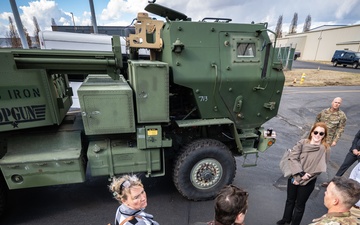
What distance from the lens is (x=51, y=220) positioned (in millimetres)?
3299

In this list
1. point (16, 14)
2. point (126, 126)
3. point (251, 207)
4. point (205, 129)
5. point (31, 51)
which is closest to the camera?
point (31, 51)

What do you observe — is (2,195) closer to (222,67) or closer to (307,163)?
(222,67)

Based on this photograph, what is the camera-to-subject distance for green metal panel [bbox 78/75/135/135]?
9.95 ft

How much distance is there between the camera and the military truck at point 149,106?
3000 mm

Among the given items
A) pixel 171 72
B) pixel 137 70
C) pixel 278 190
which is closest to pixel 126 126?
pixel 137 70

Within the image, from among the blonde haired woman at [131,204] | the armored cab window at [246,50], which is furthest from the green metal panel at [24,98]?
Answer: the armored cab window at [246,50]

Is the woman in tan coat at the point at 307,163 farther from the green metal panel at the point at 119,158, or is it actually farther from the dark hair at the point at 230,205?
the green metal panel at the point at 119,158

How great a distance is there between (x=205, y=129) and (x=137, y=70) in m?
1.68

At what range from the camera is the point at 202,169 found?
3.69 m

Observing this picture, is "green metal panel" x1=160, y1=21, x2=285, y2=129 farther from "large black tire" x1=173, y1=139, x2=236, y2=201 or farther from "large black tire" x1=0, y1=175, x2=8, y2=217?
"large black tire" x1=0, y1=175, x2=8, y2=217

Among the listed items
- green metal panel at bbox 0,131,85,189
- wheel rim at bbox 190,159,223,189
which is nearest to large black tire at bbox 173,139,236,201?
wheel rim at bbox 190,159,223,189

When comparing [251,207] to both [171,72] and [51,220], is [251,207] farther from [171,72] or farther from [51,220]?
[51,220]

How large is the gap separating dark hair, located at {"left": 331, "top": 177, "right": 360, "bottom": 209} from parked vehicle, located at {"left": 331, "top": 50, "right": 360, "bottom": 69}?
109ft

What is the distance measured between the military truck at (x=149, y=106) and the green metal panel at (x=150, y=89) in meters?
0.01
